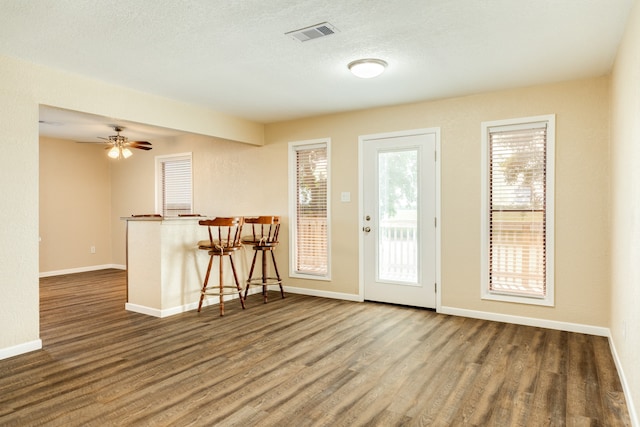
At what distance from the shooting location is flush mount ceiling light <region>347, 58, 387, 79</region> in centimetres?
331

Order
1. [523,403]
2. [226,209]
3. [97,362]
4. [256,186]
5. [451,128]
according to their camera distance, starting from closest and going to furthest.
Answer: [523,403] < [97,362] < [451,128] < [256,186] < [226,209]

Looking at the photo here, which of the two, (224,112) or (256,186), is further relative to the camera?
(256,186)

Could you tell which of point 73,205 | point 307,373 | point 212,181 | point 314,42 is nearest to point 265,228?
point 212,181

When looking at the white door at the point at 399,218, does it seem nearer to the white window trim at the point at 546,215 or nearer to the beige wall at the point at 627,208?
the white window trim at the point at 546,215

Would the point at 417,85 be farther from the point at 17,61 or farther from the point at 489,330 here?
the point at 17,61

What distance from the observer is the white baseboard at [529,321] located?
3.66 meters

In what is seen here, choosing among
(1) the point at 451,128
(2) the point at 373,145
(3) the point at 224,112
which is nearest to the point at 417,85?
(1) the point at 451,128

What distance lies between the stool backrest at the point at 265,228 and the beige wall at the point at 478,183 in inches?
25.9

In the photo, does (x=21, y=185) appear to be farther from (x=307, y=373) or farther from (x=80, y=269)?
(x=80, y=269)

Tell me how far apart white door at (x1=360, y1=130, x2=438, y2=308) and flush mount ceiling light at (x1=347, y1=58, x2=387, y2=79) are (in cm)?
137

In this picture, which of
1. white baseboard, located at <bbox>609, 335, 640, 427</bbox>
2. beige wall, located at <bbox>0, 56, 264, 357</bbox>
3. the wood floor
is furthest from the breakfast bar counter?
white baseboard, located at <bbox>609, 335, 640, 427</bbox>

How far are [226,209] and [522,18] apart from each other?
481 centimetres

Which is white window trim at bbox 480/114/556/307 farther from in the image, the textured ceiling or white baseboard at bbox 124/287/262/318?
white baseboard at bbox 124/287/262/318

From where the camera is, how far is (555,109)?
3830 mm
